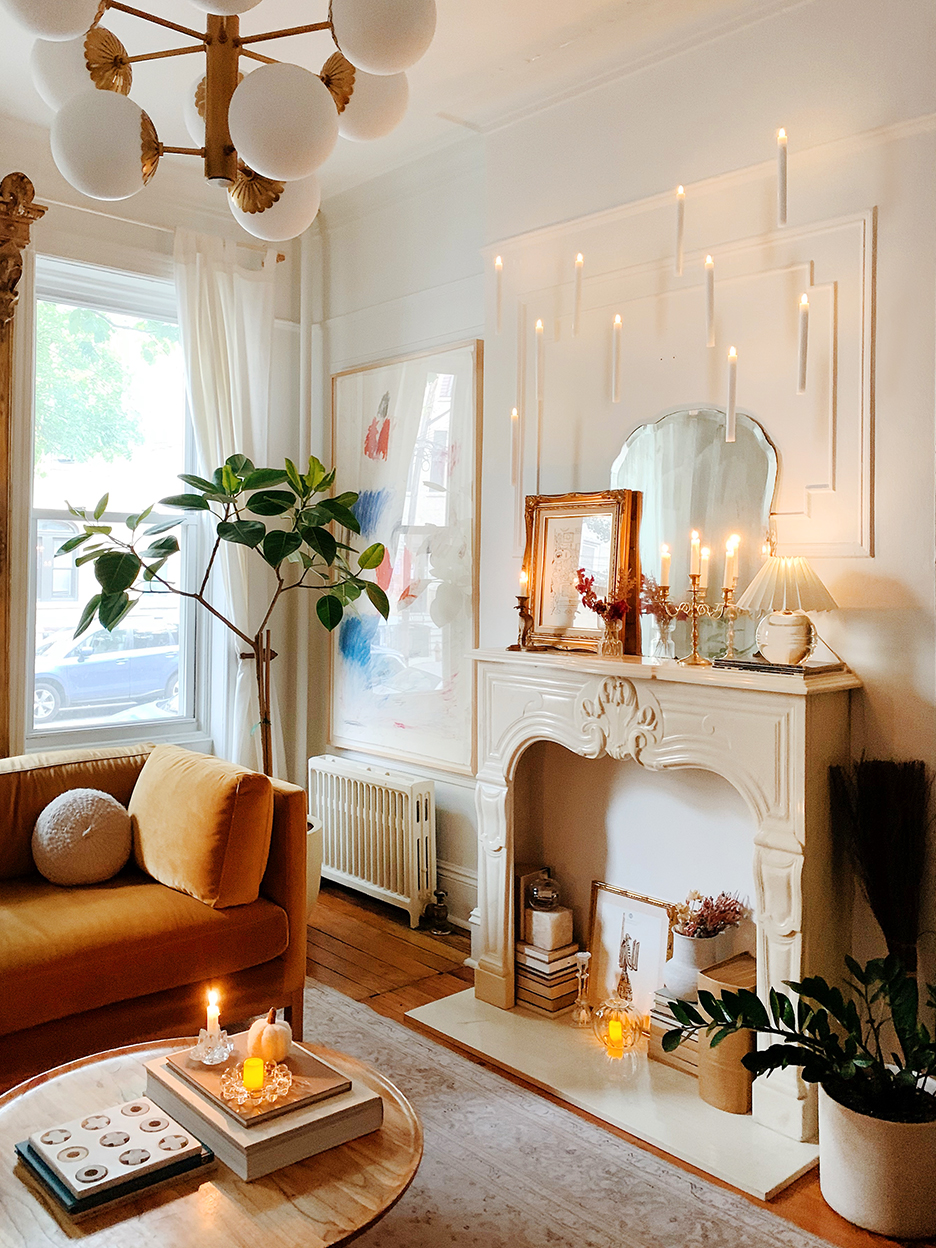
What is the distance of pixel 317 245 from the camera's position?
14.5ft

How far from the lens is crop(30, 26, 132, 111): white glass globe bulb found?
1.66 m

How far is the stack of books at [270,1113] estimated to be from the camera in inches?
63.8

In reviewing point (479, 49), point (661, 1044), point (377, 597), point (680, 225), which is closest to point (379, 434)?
point (377, 597)

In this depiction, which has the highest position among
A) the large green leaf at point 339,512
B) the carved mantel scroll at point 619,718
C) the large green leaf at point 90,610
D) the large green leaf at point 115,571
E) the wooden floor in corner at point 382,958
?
the large green leaf at point 339,512

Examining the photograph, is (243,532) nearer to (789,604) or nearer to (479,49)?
(479,49)

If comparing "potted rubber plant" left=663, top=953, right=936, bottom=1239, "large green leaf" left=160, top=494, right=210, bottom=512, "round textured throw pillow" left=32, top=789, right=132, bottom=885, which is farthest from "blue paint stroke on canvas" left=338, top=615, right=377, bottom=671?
"potted rubber plant" left=663, top=953, right=936, bottom=1239

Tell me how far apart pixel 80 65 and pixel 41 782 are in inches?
78.4

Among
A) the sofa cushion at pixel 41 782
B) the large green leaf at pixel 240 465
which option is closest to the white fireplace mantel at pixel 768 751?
the sofa cushion at pixel 41 782

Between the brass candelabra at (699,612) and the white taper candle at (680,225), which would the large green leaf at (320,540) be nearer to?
the brass candelabra at (699,612)

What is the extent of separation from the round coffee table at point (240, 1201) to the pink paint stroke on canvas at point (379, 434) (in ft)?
9.10

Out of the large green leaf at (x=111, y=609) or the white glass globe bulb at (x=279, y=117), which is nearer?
the white glass globe bulb at (x=279, y=117)

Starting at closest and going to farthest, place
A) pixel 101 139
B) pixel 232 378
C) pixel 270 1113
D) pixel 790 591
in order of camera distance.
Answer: pixel 101 139, pixel 270 1113, pixel 790 591, pixel 232 378

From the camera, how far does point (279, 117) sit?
1424 millimetres

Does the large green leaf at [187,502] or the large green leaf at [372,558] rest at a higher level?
the large green leaf at [187,502]
